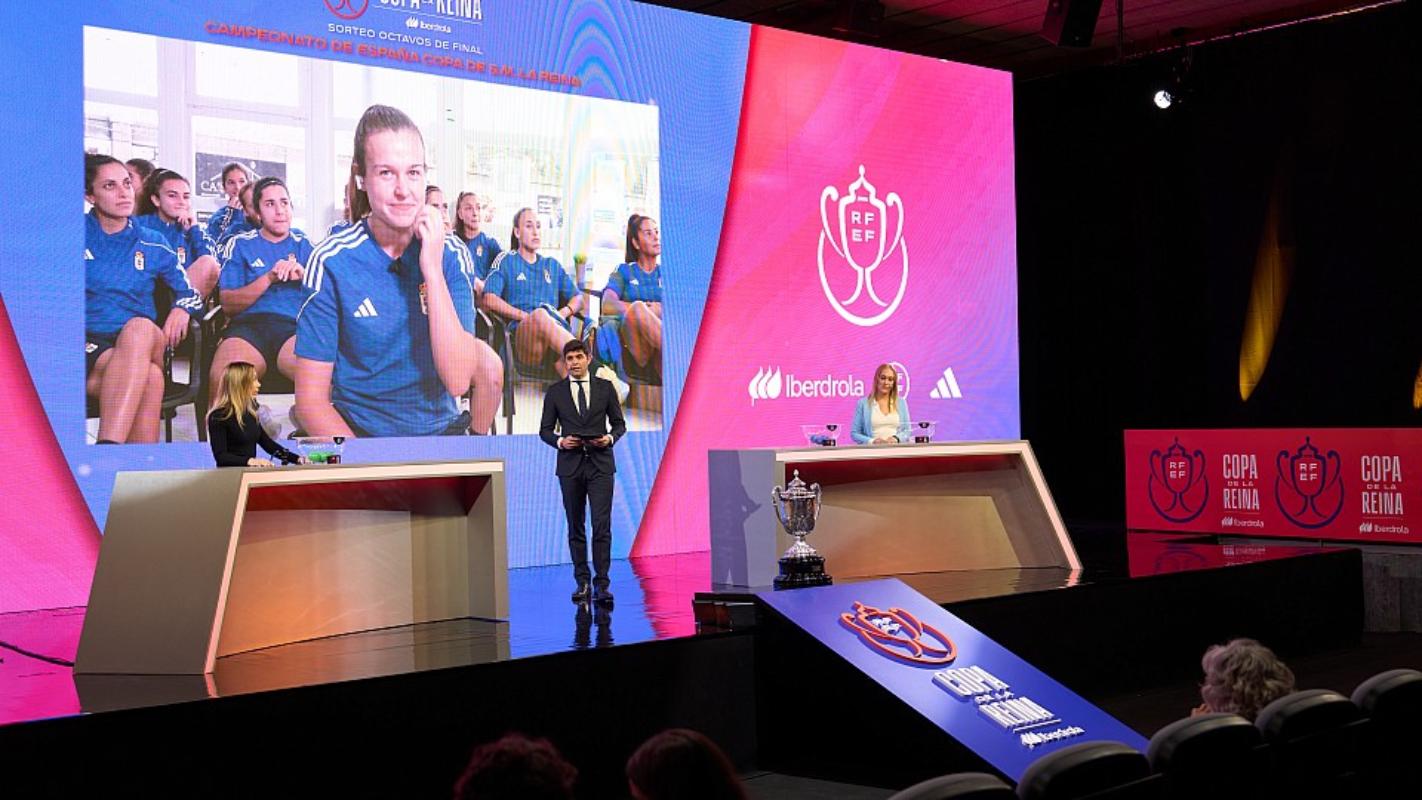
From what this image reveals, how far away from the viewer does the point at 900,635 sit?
580 cm

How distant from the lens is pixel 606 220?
9875 millimetres

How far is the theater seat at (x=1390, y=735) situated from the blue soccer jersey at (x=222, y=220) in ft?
21.1

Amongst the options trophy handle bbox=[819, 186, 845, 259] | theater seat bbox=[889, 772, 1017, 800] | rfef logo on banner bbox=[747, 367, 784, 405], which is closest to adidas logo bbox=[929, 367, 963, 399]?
trophy handle bbox=[819, 186, 845, 259]

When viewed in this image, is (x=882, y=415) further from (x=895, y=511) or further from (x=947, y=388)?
(x=947, y=388)

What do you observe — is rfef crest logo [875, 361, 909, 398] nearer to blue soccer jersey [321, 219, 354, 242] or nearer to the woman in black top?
blue soccer jersey [321, 219, 354, 242]

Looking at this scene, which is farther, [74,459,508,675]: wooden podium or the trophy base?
the trophy base

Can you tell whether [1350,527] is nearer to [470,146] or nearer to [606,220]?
[606,220]

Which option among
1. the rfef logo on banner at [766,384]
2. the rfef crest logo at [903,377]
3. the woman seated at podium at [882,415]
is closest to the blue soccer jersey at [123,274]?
the woman seated at podium at [882,415]

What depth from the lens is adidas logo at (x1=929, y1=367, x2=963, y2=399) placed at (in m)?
11.8

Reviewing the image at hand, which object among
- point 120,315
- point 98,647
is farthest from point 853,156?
point 98,647

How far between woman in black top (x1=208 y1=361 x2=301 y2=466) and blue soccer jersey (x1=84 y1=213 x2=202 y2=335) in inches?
78.3

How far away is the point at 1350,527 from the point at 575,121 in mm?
5603

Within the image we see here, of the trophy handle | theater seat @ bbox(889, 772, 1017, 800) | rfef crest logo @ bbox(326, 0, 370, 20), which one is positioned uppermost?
rfef crest logo @ bbox(326, 0, 370, 20)

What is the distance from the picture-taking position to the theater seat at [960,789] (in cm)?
250
